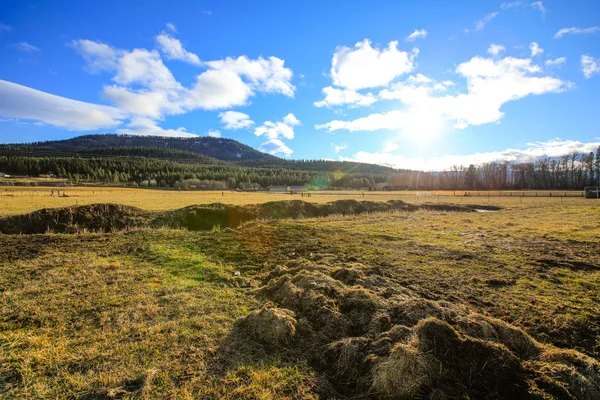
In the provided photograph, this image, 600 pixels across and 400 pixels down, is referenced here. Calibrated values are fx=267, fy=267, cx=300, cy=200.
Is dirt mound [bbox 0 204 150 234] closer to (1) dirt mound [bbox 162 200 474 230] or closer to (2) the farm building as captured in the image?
(1) dirt mound [bbox 162 200 474 230]

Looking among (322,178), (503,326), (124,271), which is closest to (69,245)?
(124,271)

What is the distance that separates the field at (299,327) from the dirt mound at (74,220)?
31.3 feet

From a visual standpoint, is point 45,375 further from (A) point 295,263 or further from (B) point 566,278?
(B) point 566,278

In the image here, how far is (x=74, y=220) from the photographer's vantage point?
1922cm

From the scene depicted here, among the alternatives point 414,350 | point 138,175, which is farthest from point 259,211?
point 138,175

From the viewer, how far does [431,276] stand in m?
8.56

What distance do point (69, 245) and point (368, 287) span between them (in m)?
13.4

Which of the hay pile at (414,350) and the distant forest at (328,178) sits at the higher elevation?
the distant forest at (328,178)

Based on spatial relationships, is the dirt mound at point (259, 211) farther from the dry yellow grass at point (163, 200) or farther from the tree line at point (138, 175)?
the tree line at point (138, 175)

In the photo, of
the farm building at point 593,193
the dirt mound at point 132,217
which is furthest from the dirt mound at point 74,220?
the farm building at point 593,193

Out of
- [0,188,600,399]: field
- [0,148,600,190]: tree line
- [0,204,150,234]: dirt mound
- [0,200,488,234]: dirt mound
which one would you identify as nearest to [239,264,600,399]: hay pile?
[0,188,600,399]: field

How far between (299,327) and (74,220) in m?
21.3

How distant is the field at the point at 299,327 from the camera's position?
4.02 m

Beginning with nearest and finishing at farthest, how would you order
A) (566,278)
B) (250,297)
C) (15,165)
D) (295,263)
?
(250,297) < (566,278) < (295,263) < (15,165)
